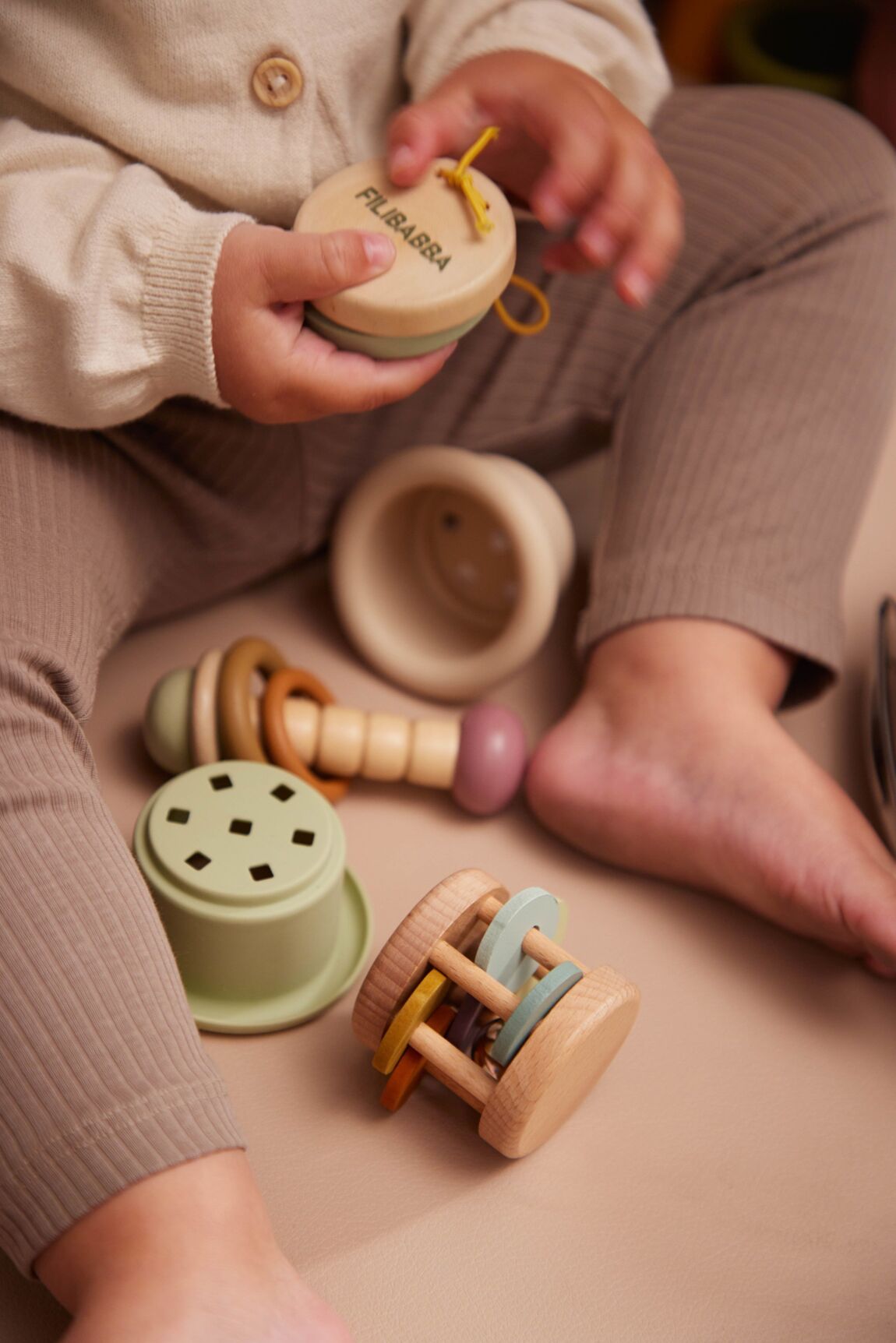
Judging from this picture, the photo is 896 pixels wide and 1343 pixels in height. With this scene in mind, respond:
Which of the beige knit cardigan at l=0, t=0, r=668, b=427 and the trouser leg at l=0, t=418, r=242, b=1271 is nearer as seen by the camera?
the trouser leg at l=0, t=418, r=242, b=1271

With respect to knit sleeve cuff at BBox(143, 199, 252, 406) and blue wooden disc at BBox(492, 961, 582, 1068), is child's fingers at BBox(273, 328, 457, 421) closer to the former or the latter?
knit sleeve cuff at BBox(143, 199, 252, 406)

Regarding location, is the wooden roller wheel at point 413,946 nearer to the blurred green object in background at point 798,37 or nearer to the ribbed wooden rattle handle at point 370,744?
the ribbed wooden rattle handle at point 370,744

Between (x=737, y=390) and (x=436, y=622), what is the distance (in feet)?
0.81

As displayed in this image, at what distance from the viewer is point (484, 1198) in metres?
0.55

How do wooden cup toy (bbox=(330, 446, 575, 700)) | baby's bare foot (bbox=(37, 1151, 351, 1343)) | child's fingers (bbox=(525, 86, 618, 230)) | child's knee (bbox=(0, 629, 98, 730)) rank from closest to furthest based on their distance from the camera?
baby's bare foot (bbox=(37, 1151, 351, 1343))
child's knee (bbox=(0, 629, 98, 730))
child's fingers (bbox=(525, 86, 618, 230))
wooden cup toy (bbox=(330, 446, 575, 700))

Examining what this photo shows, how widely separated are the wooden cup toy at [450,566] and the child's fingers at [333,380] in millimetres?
134

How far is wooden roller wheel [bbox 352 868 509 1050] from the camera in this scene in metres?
0.54

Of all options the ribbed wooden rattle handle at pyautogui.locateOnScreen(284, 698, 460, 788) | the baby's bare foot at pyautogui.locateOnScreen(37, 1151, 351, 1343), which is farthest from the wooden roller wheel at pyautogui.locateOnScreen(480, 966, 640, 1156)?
the ribbed wooden rattle handle at pyautogui.locateOnScreen(284, 698, 460, 788)

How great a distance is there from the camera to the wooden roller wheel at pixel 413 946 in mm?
544

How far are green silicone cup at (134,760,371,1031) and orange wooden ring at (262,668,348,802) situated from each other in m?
0.04

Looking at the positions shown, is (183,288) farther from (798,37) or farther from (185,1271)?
(798,37)

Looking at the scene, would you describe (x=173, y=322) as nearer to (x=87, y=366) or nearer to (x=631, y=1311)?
(x=87, y=366)

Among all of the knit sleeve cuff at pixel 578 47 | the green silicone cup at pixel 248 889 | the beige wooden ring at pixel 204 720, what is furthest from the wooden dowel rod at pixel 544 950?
the knit sleeve cuff at pixel 578 47

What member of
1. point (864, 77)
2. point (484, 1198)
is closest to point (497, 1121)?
point (484, 1198)
